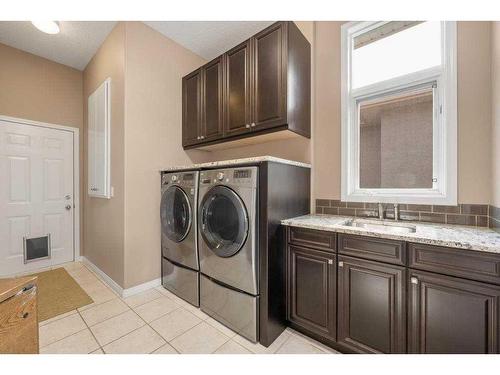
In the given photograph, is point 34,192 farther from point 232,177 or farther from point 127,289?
point 232,177

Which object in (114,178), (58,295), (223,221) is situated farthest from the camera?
(114,178)

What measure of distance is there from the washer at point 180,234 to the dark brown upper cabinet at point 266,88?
0.67 m

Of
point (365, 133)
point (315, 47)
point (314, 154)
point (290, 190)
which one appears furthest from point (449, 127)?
point (315, 47)

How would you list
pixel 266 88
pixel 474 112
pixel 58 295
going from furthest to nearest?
pixel 58 295, pixel 266 88, pixel 474 112

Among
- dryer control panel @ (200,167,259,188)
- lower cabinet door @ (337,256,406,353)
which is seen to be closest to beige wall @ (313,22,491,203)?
lower cabinet door @ (337,256,406,353)

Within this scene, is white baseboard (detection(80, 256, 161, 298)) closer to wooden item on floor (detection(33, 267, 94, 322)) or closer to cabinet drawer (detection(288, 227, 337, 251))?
wooden item on floor (detection(33, 267, 94, 322))

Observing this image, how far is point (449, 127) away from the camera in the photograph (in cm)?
163

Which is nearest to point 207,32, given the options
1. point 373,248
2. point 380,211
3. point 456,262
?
point 380,211

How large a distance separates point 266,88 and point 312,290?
5.66 ft

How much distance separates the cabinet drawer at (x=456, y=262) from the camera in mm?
1040

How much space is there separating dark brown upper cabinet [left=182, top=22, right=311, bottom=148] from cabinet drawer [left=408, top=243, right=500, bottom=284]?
1276 mm

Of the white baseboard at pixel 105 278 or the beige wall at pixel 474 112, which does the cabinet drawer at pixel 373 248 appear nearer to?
the beige wall at pixel 474 112

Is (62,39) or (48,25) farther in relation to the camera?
(62,39)

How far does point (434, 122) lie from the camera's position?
175 cm
